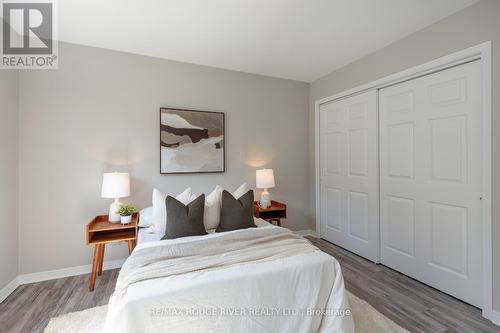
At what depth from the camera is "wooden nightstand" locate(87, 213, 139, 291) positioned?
7.48 feet

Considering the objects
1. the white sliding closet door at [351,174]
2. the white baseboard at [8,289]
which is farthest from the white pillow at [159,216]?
the white sliding closet door at [351,174]

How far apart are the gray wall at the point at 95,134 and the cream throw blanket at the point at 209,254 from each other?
1354mm

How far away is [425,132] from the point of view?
7.77 ft

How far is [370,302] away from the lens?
6.90ft

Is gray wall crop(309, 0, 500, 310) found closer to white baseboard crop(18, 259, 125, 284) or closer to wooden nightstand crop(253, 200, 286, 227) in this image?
wooden nightstand crop(253, 200, 286, 227)

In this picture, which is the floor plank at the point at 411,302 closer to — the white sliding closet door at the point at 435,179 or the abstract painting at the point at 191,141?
the white sliding closet door at the point at 435,179

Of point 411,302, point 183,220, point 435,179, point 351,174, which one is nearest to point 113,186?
point 183,220

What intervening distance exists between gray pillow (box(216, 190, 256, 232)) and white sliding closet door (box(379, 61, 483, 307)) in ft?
5.52

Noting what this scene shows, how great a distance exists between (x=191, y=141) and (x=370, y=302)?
2.61 metres

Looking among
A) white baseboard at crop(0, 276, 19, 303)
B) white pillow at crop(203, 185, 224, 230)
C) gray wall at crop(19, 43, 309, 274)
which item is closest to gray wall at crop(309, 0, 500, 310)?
gray wall at crop(19, 43, 309, 274)

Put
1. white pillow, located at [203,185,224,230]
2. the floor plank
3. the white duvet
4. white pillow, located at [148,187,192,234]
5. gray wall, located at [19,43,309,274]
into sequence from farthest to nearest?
gray wall, located at [19,43,309,274]
white pillow, located at [203,185,224,230]
white pillow, located at [148,187,192,234]
the floor plank
the white duvet

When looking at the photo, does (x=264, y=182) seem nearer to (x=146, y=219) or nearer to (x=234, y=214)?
(x=234, y=214)

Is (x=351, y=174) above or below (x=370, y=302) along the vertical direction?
above

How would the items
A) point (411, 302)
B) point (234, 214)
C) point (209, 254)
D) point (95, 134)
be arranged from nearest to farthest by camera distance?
point (209, 254) < point (411, 302) < point (234, 214) < point (95, 134)
